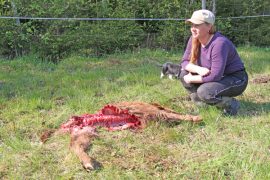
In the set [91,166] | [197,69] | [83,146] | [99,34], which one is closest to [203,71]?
[197,69]

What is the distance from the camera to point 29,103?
4.56 meters

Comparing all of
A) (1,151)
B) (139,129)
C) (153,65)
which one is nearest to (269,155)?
(139,129)

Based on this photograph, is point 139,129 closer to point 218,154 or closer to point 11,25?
point 218,154

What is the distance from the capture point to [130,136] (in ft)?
11.5

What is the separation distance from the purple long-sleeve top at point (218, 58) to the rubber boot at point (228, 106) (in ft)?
0.80

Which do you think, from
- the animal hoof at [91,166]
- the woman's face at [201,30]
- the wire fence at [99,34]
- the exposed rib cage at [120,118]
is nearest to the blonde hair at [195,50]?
the woman's face at [201,30]

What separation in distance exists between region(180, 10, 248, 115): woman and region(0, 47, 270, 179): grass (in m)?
0.18

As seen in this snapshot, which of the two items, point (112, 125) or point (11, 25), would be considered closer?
point (112, 125)

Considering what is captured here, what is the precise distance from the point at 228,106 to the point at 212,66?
0.46 metres

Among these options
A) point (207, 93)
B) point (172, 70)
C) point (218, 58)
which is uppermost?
point (218, 58)

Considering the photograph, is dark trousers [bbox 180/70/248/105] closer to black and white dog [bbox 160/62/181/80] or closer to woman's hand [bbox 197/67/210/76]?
woman's hand [bbox 197/67/210/76]

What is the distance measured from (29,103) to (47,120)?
1.95 feet

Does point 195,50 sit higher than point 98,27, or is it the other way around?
point 195,50

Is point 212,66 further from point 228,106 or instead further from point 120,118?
point 120,118
